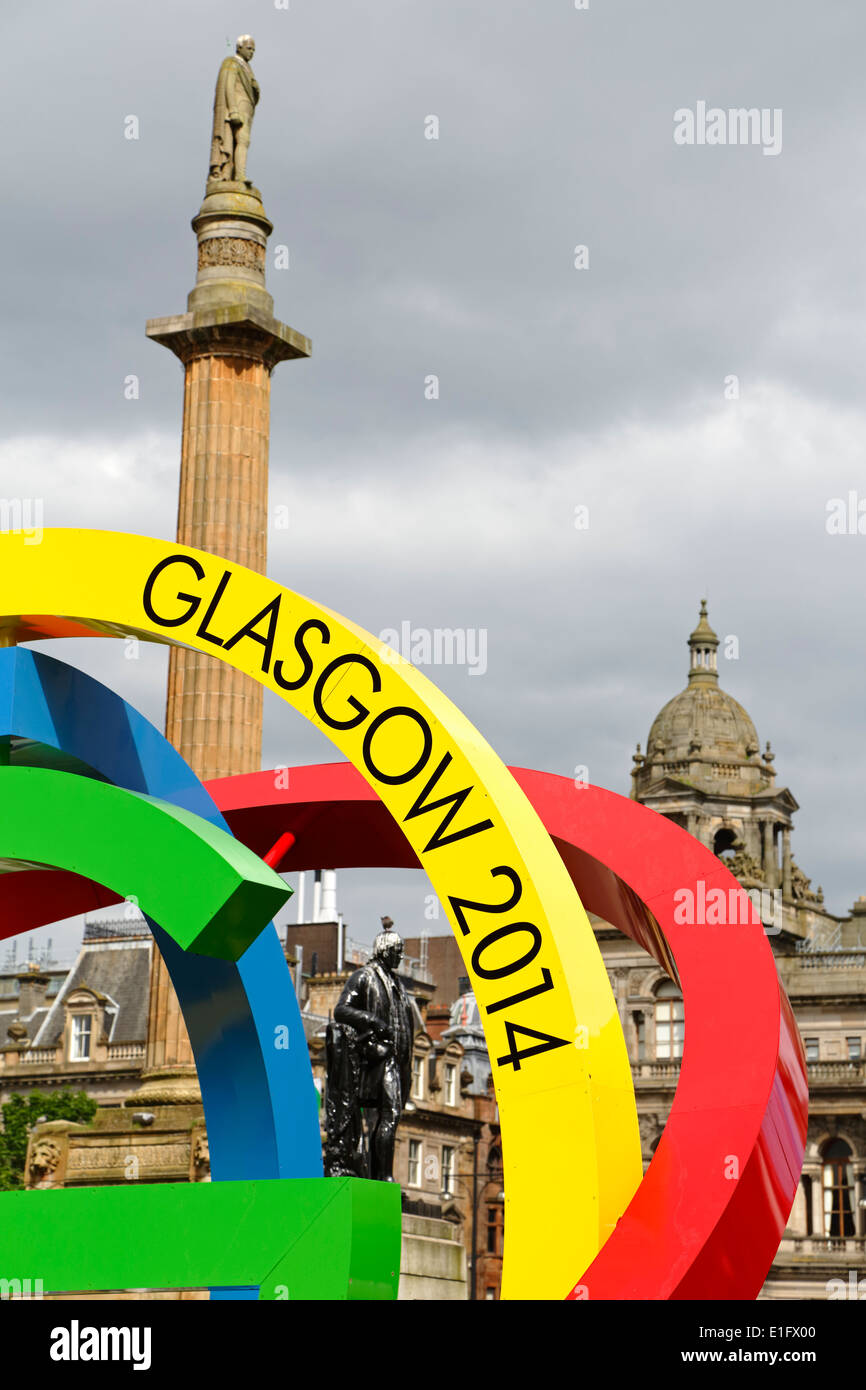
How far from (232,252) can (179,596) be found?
18615 millimetres

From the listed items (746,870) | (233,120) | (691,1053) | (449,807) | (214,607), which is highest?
(233,120)

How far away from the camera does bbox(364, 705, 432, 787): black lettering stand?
530 inches

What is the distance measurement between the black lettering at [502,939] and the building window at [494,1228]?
59.1 metres

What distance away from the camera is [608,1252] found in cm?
1254

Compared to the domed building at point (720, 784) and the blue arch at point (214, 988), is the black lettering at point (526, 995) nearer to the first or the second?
the blue arch at point (214, 988)

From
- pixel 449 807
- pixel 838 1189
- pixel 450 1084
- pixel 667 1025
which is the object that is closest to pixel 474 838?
pixel 449 807

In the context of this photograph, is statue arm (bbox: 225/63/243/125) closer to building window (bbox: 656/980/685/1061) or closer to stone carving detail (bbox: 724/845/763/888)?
building window (bbox: 656/980/685/1061)

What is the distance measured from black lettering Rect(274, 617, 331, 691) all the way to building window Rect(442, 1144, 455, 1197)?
186 feet

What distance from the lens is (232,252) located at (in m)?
31.8

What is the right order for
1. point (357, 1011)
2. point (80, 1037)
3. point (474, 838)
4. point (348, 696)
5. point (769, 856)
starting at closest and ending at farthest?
point (474, 838) < point (348, 696) < point (357, 1011) < point (80, 1037) < point (769, 856)

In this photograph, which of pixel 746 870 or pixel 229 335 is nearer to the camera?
pixel 229 335

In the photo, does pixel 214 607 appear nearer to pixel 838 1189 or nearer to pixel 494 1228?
pixel 838 1189

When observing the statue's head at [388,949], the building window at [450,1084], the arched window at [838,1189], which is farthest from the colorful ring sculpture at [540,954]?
the building window at [450,1084]

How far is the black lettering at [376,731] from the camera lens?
13461 mm
